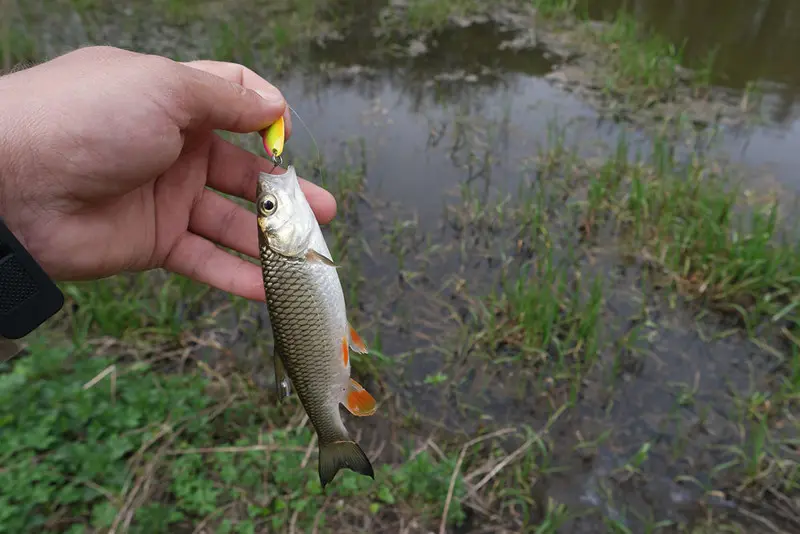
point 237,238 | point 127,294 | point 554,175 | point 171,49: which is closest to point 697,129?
point 554,175

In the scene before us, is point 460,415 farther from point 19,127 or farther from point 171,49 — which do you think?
point 171,49

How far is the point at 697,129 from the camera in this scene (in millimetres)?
5273

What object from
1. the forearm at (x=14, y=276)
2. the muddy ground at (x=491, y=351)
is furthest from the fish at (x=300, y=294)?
the muddy ground at (x=491, y=351)

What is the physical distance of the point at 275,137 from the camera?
6.16 feet

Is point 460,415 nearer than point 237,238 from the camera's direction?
No

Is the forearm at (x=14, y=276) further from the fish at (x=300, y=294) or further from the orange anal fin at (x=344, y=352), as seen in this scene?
Answer: the orange anal fin at (x=344, y=352)

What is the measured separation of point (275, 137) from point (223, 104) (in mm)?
204

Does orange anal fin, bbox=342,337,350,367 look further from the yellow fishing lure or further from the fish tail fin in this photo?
the yellow fishing lure

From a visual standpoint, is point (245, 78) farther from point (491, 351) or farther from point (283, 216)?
point (491, 351)

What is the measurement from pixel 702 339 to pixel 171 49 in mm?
6419

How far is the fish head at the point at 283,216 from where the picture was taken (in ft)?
5.28

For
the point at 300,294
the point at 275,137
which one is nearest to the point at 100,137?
the point at 275,137

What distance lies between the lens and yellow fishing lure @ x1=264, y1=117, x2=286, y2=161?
1816mm

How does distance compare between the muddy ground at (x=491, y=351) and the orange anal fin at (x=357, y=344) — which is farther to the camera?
the muddy ground at (x=491, y=351)
